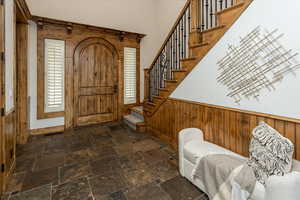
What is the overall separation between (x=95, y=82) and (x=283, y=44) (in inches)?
155

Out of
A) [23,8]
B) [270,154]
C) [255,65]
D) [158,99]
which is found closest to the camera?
[270,154]

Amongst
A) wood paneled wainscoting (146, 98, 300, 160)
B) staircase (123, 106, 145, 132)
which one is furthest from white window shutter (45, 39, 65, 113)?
wood paneled wainscoting (146, 98, 300, 160)

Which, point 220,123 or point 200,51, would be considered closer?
point 220,123

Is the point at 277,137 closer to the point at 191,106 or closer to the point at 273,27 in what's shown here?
the point at 273,27

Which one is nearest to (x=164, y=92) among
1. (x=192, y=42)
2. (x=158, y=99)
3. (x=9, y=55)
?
(x=158, y=99)

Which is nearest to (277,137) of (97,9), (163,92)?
(163,92)

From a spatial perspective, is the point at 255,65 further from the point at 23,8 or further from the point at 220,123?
the point at 23,8

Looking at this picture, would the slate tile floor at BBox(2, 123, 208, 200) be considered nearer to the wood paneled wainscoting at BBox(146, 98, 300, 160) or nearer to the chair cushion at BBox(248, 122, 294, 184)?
the wood paneled wainscoting at BBox(146, 98, 300, 160)

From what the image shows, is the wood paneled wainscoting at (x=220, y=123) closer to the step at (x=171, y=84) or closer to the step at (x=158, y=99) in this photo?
the step at (x=158, y=99)

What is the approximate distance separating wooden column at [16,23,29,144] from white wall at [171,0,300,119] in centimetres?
341

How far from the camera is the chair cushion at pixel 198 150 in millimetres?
1889

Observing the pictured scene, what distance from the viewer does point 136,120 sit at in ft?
13.6

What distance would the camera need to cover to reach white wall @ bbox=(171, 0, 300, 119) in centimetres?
145

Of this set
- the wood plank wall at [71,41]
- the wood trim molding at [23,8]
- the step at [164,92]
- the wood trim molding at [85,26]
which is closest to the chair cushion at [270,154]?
the step at [164,92]
